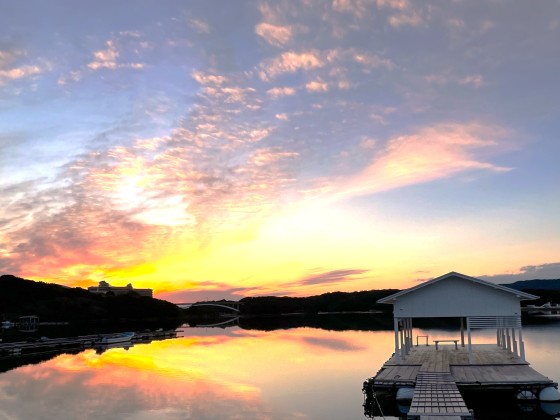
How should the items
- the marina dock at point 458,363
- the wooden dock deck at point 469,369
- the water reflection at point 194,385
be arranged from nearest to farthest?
the marina dock at point 458,363 → the wooden dock deck at point 469,369 → the water reflection at point 194,385

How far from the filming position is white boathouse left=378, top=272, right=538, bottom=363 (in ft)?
88.4

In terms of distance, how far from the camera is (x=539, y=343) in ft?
167

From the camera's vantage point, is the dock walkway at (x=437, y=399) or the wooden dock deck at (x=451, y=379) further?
the wooden dock deck at (x=451, y=379)

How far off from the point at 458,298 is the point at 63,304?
433 feet

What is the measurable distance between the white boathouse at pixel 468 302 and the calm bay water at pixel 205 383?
217 inches

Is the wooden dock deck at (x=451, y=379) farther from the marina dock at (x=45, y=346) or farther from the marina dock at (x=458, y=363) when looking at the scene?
the marina dock at (x=45, y=346)

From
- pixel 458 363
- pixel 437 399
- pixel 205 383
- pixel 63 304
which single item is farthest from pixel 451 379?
pixel 63 304

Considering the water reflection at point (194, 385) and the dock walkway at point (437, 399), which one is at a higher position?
the dock walkway at point (437, 399)

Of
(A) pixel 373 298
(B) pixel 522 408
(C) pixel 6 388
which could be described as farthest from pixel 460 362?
(A) pixel 373 298

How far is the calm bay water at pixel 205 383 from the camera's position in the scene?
973 inches

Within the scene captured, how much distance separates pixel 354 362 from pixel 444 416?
77.8ft

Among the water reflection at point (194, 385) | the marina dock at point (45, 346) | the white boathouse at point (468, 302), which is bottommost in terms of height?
the water reflection at point (194, 385)

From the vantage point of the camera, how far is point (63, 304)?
14050 cm

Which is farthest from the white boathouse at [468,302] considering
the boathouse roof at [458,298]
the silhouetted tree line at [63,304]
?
the silhouetted tree line at [63,304]
